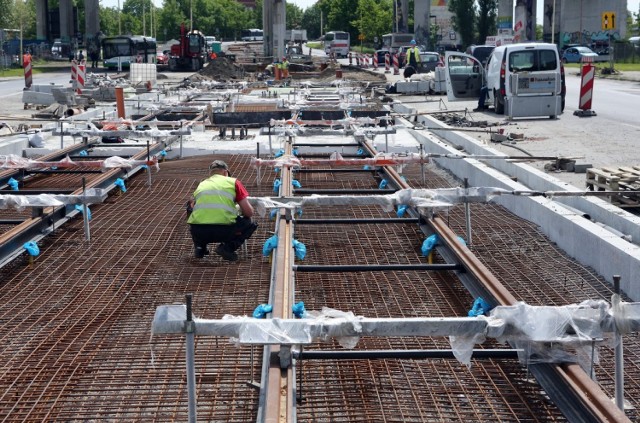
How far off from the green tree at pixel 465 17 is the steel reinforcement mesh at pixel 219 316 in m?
84.3

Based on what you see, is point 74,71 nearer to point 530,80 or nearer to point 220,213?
point 530,80

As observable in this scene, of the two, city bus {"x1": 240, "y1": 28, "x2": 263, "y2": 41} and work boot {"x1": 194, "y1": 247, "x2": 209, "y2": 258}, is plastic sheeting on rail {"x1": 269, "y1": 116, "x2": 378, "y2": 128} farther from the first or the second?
city bus {"x1": 240, "y1": 28, "x2": 263, "y2": 41}

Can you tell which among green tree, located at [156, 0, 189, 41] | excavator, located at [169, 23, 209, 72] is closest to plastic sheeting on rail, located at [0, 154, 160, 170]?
excavator, located at [169, 23, 209, 72]

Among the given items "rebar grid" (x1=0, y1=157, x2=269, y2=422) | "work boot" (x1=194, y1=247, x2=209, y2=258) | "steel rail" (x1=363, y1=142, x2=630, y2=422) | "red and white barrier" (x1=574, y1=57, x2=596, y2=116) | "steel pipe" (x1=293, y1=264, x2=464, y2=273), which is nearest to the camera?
"steel rail" (x1=363, y1=142, x2=630, y2=422)

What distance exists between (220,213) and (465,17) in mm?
88179

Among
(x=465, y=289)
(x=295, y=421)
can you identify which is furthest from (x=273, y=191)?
(x=295, y=421)

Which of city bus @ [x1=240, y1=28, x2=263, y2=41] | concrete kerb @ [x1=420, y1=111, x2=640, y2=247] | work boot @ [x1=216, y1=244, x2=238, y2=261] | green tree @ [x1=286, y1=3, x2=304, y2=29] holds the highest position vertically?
green tree @ [x1=286, y1=3, x2=304, y2=29]

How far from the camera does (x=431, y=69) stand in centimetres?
5441

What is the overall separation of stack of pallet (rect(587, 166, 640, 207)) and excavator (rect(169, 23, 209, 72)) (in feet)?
163

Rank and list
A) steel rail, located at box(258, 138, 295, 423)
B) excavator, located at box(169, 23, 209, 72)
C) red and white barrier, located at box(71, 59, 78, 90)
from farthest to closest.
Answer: excavator, located at box(169, 23, 209, 72)
red and white barrier, located at box(71, 59, 78, 90)
steel rail, located at box(258, 138, 295, 423)

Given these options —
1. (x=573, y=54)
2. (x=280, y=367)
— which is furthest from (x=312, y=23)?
(x=280, y=367)

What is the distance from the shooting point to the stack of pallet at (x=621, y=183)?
35.5ft

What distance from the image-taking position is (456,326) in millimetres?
5105

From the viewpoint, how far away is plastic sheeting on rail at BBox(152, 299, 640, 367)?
16.3ft
